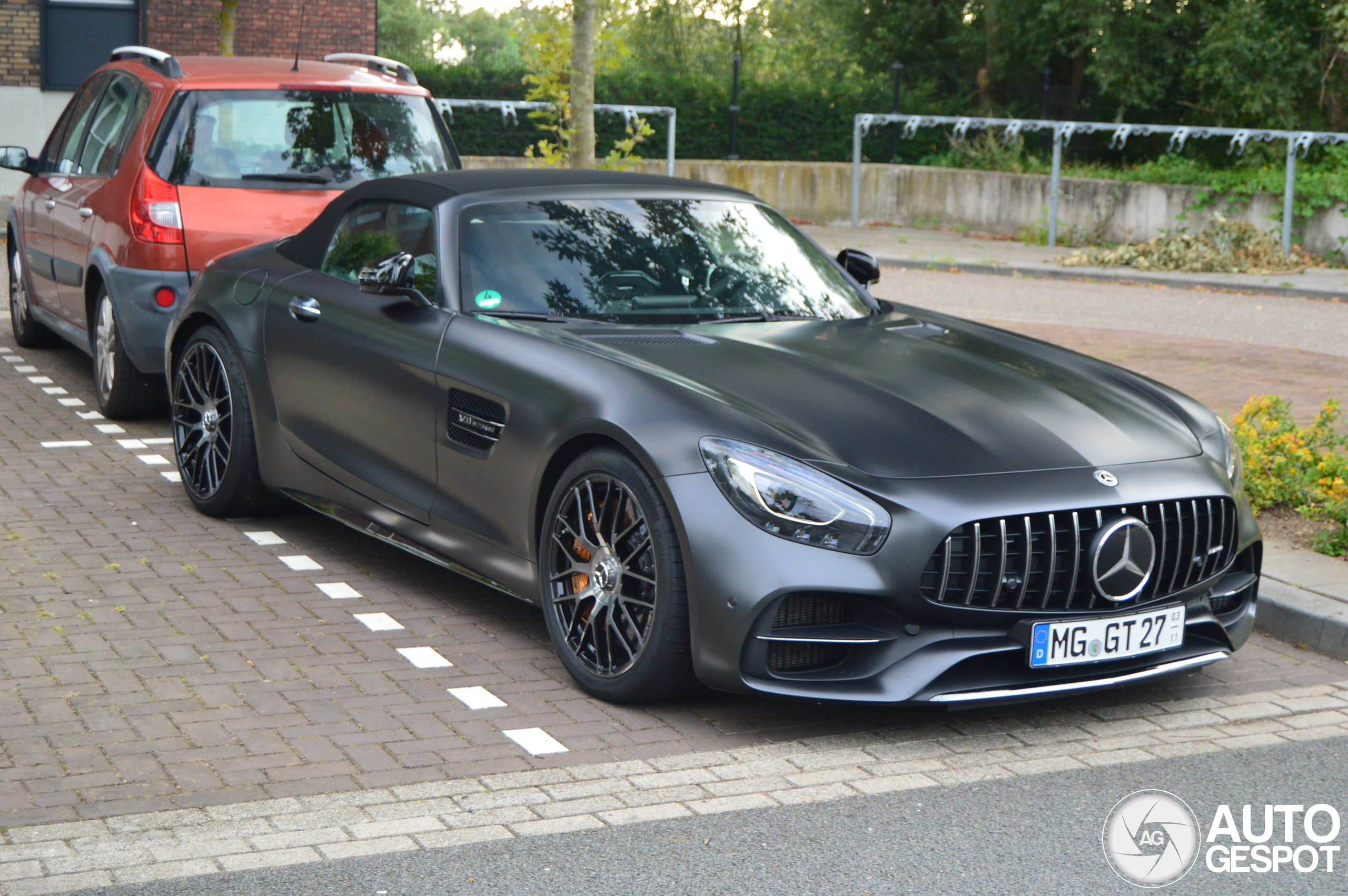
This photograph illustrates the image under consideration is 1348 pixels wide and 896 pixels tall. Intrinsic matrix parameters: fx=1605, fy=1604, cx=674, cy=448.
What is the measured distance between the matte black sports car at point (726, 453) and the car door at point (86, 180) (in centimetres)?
293

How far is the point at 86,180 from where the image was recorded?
915 cm

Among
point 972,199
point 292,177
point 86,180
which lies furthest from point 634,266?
point 972,199

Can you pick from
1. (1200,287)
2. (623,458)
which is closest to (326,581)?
(623,458)

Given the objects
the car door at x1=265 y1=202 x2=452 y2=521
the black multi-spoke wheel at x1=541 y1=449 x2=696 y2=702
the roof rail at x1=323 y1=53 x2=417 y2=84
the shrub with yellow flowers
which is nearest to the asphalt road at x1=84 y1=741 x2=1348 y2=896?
the black multi-spoke wheel at x1=541 y1=449 x2=696 y2=702

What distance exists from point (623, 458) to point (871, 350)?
3.57 ft

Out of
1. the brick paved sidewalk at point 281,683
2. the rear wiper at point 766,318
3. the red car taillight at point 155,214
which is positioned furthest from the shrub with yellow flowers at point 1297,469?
the red car taillight at point 155,214

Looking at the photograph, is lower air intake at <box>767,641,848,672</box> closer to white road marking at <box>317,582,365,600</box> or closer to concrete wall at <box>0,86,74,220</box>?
white road marking at <box>317,582,365,600</box>

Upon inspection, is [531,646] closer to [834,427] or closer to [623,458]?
[623,458]

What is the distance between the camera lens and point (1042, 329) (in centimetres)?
1370

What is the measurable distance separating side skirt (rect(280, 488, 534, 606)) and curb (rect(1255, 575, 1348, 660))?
102 inches

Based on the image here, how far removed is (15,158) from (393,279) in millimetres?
5183

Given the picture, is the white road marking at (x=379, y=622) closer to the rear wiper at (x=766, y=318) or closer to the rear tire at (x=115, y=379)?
the rear wiper at (x=766, y=318)

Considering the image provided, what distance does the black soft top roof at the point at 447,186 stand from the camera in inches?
232

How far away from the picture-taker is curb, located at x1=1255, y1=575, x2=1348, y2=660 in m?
5.49
